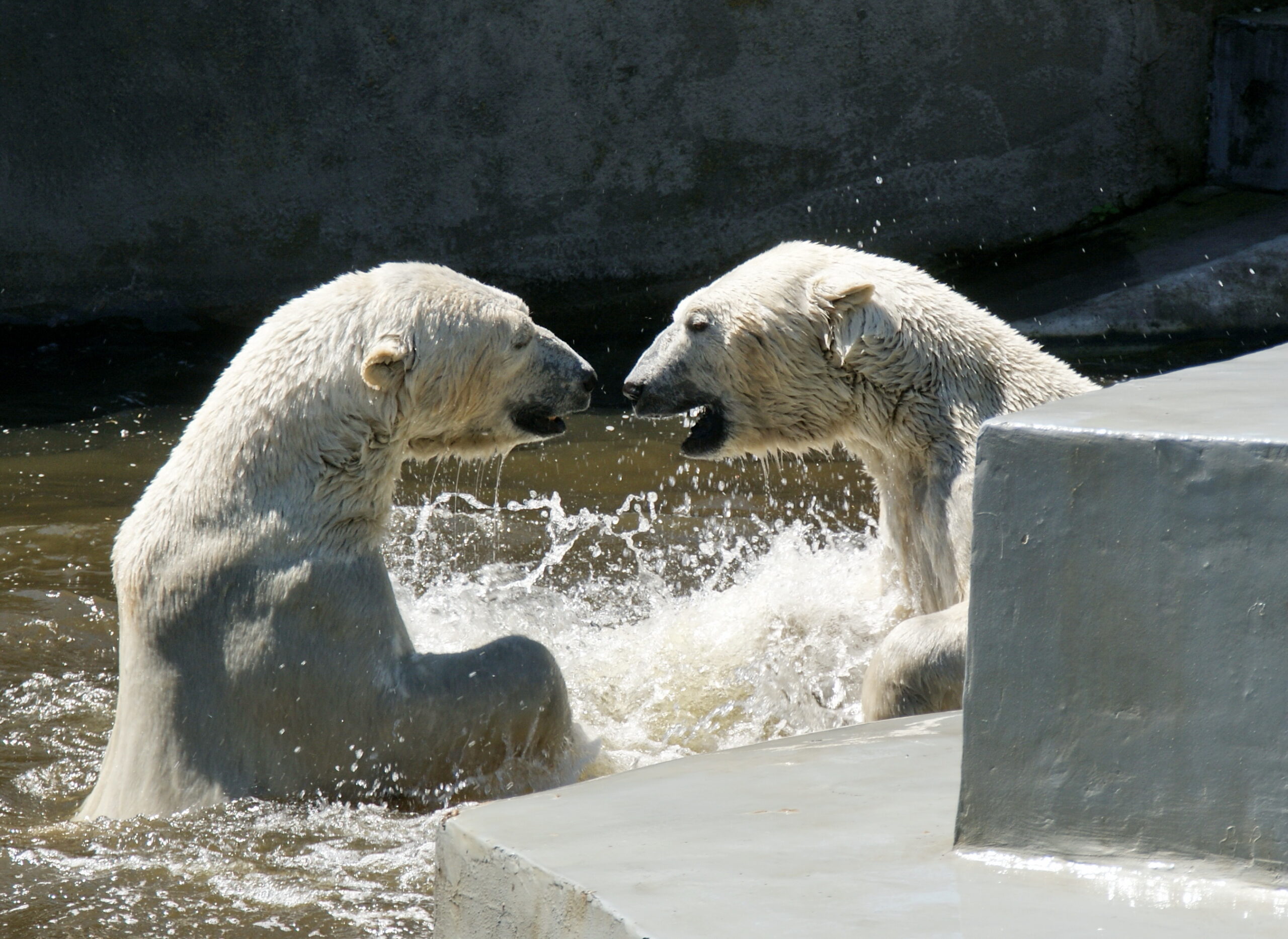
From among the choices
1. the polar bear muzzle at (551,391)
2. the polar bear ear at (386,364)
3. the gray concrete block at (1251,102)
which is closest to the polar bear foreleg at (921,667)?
the polar bear muzzle at (551,391)

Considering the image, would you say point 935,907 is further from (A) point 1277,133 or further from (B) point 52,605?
(A) point 1277,133

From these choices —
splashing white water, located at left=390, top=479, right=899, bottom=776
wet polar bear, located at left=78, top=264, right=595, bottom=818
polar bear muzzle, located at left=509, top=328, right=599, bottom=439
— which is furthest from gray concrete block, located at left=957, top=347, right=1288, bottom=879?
polar bear muzzle, located at left=509, top=328, right=599, bottom=439

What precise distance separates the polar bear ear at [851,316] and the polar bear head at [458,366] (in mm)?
657

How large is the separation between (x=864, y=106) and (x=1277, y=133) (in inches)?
108

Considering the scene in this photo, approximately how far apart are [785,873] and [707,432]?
2.42 metres

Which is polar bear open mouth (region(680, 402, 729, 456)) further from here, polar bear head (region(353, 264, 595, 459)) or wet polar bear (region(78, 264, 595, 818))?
wet polar bear (region(78, 264, 595, 818))

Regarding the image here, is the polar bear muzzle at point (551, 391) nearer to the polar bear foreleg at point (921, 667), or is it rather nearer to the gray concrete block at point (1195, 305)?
the polar bear foreleg at point (921, 667)

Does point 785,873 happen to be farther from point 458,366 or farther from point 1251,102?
point 1251,102

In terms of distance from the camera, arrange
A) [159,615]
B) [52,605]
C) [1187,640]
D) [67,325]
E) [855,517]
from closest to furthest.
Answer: [1187,640] → [159,615] → [52,605] → [855,517] → [67,325]

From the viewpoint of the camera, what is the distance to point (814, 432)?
4016 millimetres

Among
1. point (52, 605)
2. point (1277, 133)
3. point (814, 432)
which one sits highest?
point (1277, 133)

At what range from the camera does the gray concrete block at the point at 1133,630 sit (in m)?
1.59

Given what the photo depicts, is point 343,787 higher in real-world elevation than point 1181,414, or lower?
lower

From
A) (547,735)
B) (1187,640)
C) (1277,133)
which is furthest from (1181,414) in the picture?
(1277,133)
